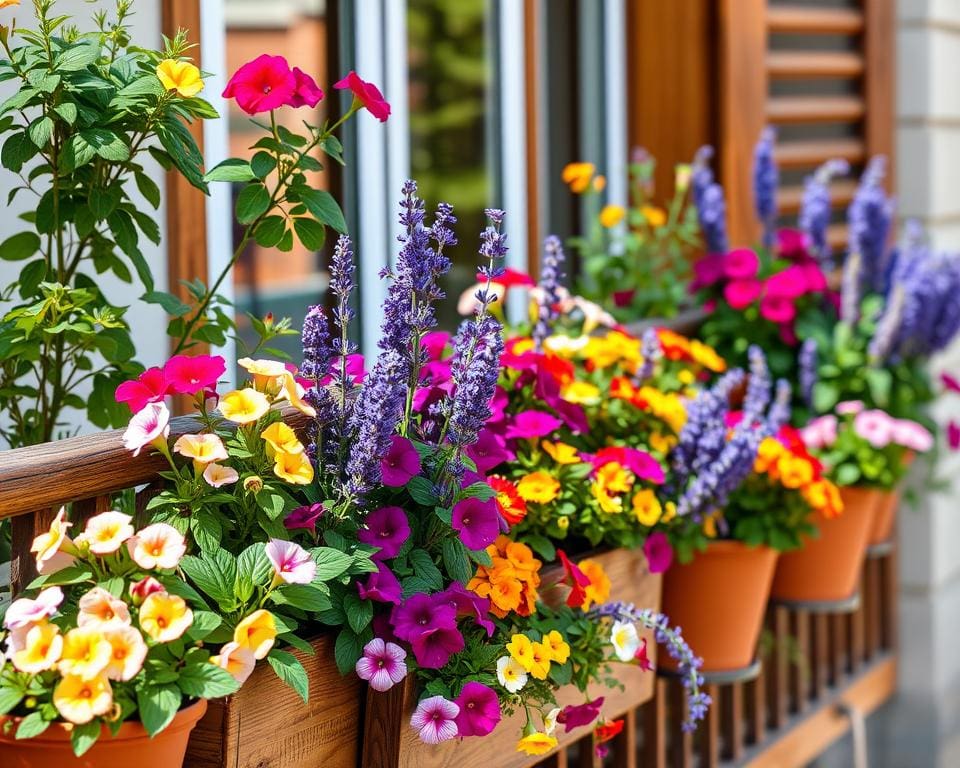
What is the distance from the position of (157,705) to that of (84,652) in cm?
8

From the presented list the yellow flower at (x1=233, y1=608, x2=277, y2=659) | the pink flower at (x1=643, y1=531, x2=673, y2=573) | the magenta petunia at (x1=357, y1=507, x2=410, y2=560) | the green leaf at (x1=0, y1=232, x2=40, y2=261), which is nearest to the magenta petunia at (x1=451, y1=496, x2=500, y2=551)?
the magenta petunia at (x1=357, y1=507, x2=410, y2=560)

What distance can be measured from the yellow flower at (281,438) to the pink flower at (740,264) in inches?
60.1

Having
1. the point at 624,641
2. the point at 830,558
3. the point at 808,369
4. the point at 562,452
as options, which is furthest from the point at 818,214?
the point at 624,641

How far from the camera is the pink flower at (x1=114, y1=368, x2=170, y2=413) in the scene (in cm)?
131

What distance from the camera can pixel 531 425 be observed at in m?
1.74

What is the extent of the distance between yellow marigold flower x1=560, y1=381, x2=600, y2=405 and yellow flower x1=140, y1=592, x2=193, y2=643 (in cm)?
83

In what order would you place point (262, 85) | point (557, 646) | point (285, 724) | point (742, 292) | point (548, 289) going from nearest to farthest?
1. point (285, 724)
2. point (262, 85)
3. point (557, 646)
4. point (548, 289)
5. point (742, 292)

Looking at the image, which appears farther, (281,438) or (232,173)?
(232,173)

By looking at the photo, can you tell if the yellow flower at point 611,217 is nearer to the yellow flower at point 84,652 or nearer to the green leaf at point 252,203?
the green leaf at point 252,203

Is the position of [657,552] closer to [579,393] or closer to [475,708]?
[579,393]

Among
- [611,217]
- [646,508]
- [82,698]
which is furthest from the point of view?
[611,217]

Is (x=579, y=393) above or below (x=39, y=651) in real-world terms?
above

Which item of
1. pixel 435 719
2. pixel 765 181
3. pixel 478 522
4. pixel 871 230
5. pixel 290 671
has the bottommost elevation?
pixel 435 719

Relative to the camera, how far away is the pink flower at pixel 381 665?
136cm
